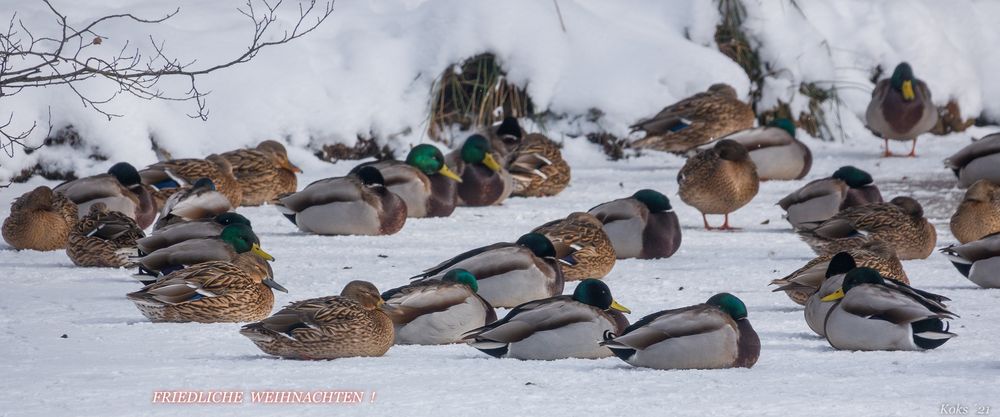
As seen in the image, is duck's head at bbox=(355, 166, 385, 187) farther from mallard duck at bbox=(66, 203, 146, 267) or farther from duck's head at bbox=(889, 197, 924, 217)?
duck's head at bbox=(889, 197, 924, 217)

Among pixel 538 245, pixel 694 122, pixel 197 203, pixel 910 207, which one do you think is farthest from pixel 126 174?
pixel 694 122

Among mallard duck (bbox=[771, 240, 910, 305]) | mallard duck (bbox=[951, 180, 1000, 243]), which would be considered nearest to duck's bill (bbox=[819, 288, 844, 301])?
mallard duck (bbox=[771, 240, 910, 305])

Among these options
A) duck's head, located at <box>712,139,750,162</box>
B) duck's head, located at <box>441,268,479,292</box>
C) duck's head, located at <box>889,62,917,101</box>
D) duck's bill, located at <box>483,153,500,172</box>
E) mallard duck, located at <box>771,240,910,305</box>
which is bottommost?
mallard duck, located at <box>771,240,910,305</box>

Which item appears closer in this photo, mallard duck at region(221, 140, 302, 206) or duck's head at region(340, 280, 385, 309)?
duck's head at region(340, 280, 385, 309)

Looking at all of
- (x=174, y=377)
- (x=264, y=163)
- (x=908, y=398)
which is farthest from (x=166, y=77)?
(x=908, y=398)

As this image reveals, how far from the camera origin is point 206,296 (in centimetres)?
714

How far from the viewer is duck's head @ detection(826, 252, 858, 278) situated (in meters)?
7.27

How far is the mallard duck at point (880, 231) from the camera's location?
9.41m

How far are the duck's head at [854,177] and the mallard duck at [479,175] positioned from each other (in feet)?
8.78

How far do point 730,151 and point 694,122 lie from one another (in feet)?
11.0

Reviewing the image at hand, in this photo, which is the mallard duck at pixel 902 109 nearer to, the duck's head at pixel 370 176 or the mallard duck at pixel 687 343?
the duck's head at pixel 370 176

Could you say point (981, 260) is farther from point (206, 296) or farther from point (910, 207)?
point (206, 296)

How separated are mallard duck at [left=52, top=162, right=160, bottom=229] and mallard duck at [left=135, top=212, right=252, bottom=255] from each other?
153 cm

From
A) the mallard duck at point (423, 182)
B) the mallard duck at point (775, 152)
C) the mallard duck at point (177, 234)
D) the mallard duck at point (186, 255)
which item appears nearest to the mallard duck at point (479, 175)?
the mallard duck at point (423, 182)
